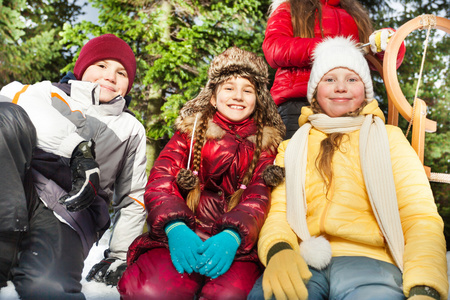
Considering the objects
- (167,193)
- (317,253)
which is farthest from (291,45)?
(317,253)

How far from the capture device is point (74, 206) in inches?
76.9

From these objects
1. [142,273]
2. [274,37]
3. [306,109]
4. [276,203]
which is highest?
[274,37]

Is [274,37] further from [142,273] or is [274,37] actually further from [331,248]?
[142,273]

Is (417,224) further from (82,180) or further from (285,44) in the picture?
(82,180)

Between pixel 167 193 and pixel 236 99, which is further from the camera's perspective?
pixel 236 99

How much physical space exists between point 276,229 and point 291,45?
134 centimetres

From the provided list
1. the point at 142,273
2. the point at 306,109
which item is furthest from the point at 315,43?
the point at 142,273

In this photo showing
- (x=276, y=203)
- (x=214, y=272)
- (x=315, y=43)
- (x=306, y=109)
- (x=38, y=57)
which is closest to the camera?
(x=214, y=272)

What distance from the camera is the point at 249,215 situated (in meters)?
1.84

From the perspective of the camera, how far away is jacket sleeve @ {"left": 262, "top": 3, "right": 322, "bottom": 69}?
248cm

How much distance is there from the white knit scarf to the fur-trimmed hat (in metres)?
0.35

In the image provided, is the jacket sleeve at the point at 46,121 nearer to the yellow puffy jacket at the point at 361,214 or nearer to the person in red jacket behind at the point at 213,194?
the person in red jacket behind at the point at 213,194

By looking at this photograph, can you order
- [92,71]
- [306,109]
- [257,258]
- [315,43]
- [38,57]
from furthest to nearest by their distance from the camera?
1. [38,57]
2. [92,71]
3. [315,43]
4. [306,109]
5. [257,258]

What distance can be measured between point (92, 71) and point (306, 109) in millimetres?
1541
